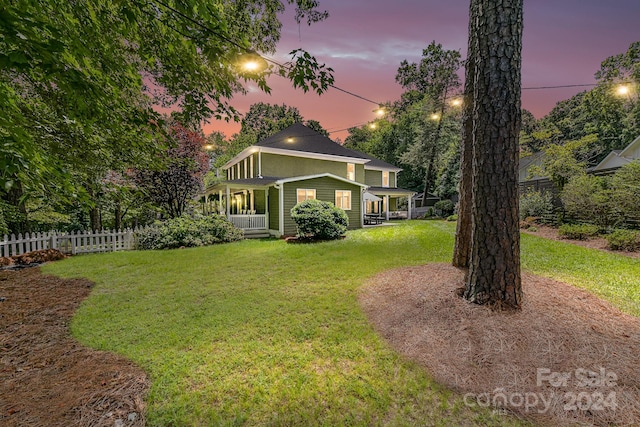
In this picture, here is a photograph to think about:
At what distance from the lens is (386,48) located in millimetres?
7164

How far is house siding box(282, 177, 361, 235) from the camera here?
1360 centimetres

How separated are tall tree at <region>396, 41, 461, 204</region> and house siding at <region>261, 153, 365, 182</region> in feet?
33.0

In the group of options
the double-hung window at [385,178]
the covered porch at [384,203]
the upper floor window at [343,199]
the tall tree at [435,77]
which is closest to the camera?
the upper floor window at [343,199]

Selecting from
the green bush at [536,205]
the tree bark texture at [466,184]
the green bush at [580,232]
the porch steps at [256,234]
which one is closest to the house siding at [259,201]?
the porch steps at [256,234]

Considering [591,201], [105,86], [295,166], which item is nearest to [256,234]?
[295,166]

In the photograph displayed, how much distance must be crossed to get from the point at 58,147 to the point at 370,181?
22.9 m

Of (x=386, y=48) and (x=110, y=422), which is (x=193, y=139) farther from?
(x=110, y=422)

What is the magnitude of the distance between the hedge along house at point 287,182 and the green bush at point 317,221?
2.36 metres

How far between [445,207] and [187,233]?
21.2m

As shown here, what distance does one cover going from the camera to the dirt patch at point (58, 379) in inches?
80.4

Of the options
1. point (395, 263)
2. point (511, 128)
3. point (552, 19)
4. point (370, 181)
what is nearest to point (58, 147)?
point (511, 128)

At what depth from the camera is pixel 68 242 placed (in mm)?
9289

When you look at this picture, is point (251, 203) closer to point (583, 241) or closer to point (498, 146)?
point (498, 146)

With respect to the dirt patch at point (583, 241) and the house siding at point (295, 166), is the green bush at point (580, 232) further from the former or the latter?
the house siding at point (295, 166)
